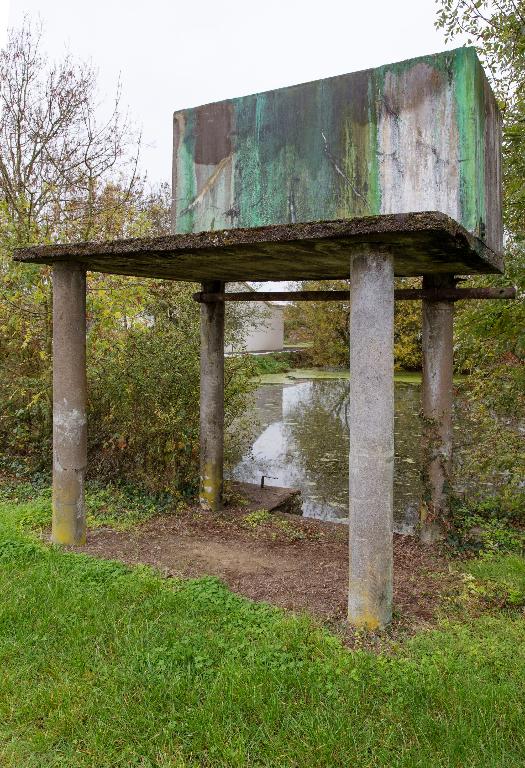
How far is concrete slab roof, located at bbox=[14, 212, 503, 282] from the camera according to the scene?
3.66m

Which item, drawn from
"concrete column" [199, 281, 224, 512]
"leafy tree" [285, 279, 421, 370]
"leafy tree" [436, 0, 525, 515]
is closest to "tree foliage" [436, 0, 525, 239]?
"leafy tree" [436, 0, 525, 515]

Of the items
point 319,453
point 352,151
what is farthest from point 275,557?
point 319,453

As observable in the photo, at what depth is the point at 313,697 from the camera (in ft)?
10.5

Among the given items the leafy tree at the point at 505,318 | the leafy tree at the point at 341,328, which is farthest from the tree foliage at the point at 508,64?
the leafy tree at the point at 341,328

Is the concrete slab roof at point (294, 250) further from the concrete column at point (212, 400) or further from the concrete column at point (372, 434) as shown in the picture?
the concrete column at point (212, 400)

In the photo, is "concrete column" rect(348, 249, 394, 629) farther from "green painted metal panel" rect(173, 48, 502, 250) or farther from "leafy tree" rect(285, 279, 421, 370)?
"leafy tree" rect(285, 279, 421, 370)

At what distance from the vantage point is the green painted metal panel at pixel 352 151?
4.10 metres

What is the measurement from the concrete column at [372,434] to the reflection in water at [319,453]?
4155 mm

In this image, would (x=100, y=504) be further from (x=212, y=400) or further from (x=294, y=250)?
(x=294, y=250)

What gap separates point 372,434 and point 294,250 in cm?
145

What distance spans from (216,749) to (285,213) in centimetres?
367

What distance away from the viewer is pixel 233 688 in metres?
3.25

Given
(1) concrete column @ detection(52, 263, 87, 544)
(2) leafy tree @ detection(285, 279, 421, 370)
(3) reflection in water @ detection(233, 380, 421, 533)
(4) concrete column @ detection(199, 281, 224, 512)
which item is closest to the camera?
(1) concrete column @ detection(52, 263, 87, 544)

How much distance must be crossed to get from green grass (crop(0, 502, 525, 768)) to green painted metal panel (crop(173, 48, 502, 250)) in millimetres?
2878
